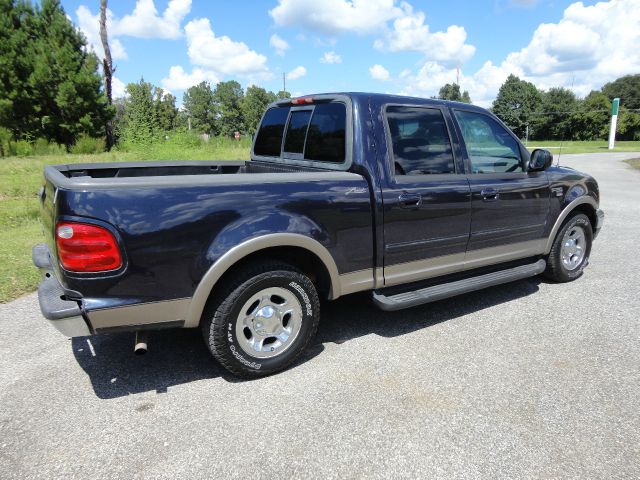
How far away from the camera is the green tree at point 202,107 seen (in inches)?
3991

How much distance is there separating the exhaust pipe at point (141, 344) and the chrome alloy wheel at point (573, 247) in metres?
4.40

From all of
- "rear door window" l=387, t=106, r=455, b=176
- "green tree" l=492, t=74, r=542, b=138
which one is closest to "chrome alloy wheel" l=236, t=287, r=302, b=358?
"rear door window" l=387, t=106, r=455, b=176

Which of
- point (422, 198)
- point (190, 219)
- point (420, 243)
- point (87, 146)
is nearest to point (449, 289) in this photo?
point (420, 243)

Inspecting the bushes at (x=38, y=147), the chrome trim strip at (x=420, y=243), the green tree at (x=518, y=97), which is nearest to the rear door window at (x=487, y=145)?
the chrome trim strip at (x=420, y=243)

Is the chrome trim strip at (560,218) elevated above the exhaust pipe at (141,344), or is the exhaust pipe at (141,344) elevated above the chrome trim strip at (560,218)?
the chrome trim strip at (560,218)

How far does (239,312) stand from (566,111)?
7067 centimetres

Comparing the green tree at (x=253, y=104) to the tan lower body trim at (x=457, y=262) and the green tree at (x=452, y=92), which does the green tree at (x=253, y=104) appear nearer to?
the green tree at (x=452, y=92)

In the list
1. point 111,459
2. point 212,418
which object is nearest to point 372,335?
point 212,418

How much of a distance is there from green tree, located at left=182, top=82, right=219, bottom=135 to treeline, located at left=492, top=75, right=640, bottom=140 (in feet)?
195

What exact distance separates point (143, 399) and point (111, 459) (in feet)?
1.91

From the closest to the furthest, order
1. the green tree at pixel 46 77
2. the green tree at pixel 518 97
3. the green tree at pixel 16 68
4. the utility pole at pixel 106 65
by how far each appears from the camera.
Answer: the green tree at pixel 16 68
the green tree at pixel 46 77
the utility pole at pixel 106 65
the green tree at pixel 518 97

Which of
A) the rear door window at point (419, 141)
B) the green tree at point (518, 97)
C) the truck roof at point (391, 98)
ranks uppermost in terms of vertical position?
the green tree at point (518, 97)

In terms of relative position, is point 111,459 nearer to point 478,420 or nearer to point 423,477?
point 423,477

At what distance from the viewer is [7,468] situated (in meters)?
2.35
